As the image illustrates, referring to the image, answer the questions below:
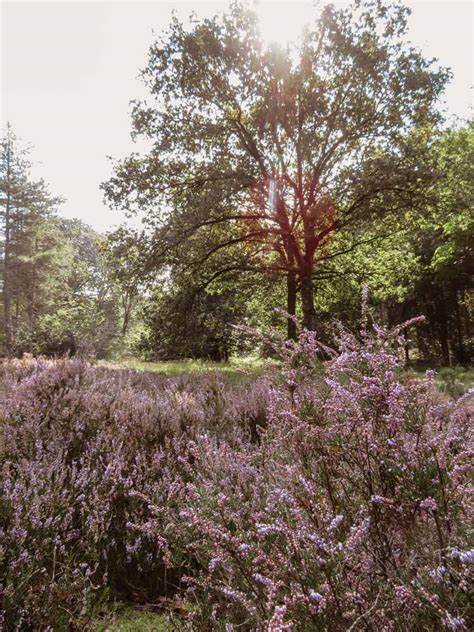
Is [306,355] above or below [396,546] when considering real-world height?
above

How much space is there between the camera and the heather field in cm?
128

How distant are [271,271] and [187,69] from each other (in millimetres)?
7177

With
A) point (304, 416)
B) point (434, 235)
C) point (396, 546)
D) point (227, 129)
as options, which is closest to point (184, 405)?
point (304, 416)

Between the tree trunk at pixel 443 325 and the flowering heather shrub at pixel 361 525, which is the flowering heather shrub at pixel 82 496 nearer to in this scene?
the flowering heather shrub at pixel 361 525

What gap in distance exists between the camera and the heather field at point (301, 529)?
128 centimetres

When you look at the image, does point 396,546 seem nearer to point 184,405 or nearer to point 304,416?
point 304,416

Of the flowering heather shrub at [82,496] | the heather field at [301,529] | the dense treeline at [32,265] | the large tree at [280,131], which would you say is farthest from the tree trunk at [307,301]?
the dense treeline at [32,265]

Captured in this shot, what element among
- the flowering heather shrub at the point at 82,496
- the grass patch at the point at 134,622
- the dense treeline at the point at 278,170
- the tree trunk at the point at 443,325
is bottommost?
the grass patch at the point at 134,622

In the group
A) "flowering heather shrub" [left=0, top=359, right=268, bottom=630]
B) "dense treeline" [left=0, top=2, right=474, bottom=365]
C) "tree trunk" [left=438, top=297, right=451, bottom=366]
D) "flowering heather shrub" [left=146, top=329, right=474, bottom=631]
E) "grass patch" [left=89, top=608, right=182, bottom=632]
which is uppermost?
"dense treeline" [left=0, top=2, right=474, bottom=365]

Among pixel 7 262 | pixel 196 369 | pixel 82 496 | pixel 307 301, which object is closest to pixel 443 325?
pixel 307 301

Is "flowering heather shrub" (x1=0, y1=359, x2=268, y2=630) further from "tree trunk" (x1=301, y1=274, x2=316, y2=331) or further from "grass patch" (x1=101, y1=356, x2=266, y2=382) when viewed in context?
"tree trunk" (x1=301, y1=274, x2=316, y2=331)

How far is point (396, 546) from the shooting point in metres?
1.56

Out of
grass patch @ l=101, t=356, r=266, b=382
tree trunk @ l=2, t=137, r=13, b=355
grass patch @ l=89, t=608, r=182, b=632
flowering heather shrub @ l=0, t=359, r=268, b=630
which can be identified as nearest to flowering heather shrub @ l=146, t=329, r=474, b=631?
grass patch @ l=89, t=608, r=182, b=632

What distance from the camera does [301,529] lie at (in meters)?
1.40
